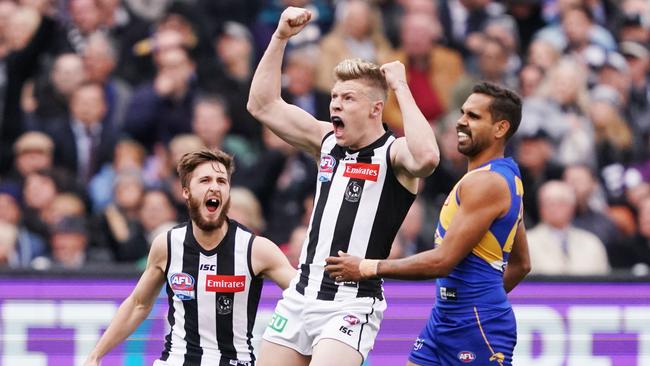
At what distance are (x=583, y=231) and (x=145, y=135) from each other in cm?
412

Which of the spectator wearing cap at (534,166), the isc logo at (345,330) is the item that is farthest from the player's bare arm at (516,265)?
the spectator wearing cap at (534,166)

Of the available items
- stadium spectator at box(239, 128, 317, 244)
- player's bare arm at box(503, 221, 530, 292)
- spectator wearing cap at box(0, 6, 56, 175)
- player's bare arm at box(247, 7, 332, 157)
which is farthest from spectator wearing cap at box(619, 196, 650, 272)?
spectator wearing cap at box(0, 6, 56, 175)

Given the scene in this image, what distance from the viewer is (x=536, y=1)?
50.0 ft

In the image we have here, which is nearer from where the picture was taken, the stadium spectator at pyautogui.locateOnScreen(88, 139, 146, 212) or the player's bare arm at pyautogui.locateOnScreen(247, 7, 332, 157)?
the player's bare arm at pyautogui.locateOnScreen(247, 7, 332, 157)

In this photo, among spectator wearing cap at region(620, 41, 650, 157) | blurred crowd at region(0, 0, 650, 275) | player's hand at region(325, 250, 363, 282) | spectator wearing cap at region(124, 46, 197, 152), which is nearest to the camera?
player's hand at region(325, 250, 363, 282)

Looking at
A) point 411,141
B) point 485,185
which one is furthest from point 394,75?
point 485,185

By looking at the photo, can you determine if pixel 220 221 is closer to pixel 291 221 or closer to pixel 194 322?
pixel 194 322

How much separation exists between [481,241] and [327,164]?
3.20 feet

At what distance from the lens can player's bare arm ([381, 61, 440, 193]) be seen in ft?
23.5

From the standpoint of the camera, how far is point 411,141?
7199 mm

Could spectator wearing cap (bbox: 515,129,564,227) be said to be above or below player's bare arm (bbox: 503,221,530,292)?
above

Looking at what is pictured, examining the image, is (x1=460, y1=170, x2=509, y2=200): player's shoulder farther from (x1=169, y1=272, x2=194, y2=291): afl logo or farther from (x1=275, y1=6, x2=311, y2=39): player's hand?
(x1=169, y1=272, x2=194, y2=291): afl logo

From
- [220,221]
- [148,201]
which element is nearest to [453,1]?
Answer: [148,201]

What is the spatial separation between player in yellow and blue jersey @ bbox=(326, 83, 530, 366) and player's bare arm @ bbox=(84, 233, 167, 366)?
5.25 feet
